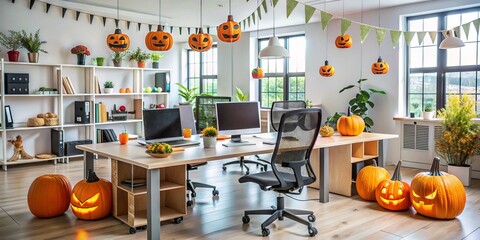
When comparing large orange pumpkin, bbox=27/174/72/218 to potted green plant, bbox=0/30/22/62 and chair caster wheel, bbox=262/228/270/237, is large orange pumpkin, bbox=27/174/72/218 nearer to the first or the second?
chair caster wheel, bbox=262/228/270/237

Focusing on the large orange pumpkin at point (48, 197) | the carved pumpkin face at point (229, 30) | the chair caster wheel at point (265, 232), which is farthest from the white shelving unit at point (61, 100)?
the chair caster wheel at point (265, 232)

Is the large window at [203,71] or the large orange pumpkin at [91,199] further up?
the large window at [203,71]

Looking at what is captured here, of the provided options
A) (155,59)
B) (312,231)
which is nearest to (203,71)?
(155,59)

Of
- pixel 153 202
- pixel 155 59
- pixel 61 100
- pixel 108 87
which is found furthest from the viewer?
pixel 155 59

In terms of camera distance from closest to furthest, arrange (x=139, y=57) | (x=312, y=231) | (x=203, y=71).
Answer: (x=312, y=231)
(x=139, y=57)
(x=203, y=71)

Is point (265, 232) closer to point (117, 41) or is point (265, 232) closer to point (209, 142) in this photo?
point (209, 142)

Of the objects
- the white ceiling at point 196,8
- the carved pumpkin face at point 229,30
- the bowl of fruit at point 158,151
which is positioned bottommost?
the bowl of fruit at point 158,151

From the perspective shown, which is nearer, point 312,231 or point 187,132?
point 312,231

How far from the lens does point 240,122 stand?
14.3 feet

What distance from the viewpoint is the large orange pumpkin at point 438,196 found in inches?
153

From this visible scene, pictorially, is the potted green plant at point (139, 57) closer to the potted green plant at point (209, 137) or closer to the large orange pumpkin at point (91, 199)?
the large orange pumpkin at point (91, 199)

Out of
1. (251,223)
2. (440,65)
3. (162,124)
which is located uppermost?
(440,65)

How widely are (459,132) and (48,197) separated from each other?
4821 mm

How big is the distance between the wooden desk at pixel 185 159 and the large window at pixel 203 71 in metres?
5.57
